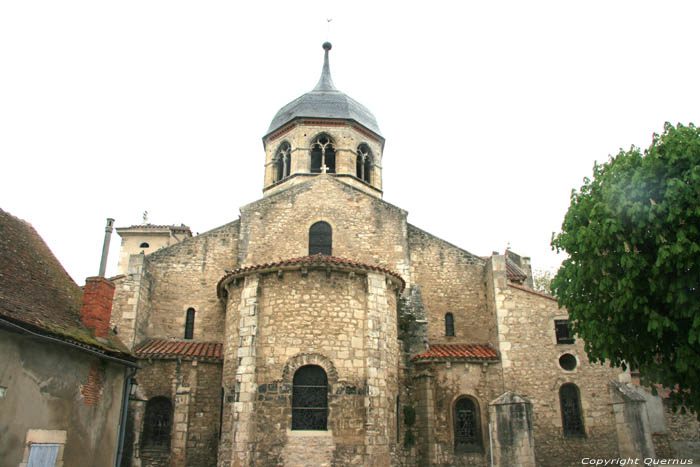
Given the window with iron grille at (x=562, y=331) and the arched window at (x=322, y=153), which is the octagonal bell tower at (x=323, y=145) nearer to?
the arched window at (x=322, y=153)

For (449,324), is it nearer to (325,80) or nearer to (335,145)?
(335,145)

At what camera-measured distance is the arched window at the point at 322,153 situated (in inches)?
846

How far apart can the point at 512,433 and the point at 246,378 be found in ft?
23.5

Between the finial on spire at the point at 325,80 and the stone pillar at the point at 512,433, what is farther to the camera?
the finial on spire at the point at 325,80

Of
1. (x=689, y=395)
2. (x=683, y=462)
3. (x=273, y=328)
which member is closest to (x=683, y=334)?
(x=689, y=395)

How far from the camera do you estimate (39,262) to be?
438 inches

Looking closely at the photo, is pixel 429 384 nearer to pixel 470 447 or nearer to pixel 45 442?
pixel 470 447

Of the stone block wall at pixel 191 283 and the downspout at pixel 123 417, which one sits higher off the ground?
the stone block wall at pixel 191 283

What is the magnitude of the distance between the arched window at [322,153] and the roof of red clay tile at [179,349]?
8.44 meters

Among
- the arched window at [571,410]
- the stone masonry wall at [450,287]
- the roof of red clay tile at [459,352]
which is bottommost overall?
the arched window at [571,410]

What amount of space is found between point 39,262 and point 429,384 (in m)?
10.4

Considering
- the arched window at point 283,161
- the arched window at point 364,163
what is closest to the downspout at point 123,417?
the arched window at point 283,161

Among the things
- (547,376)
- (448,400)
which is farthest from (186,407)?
(547,376)

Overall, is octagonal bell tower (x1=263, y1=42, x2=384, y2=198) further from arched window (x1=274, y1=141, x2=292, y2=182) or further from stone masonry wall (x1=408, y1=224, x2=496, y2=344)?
stone masonry wall (x1=408, y1=224, x2=496, y2=344)
